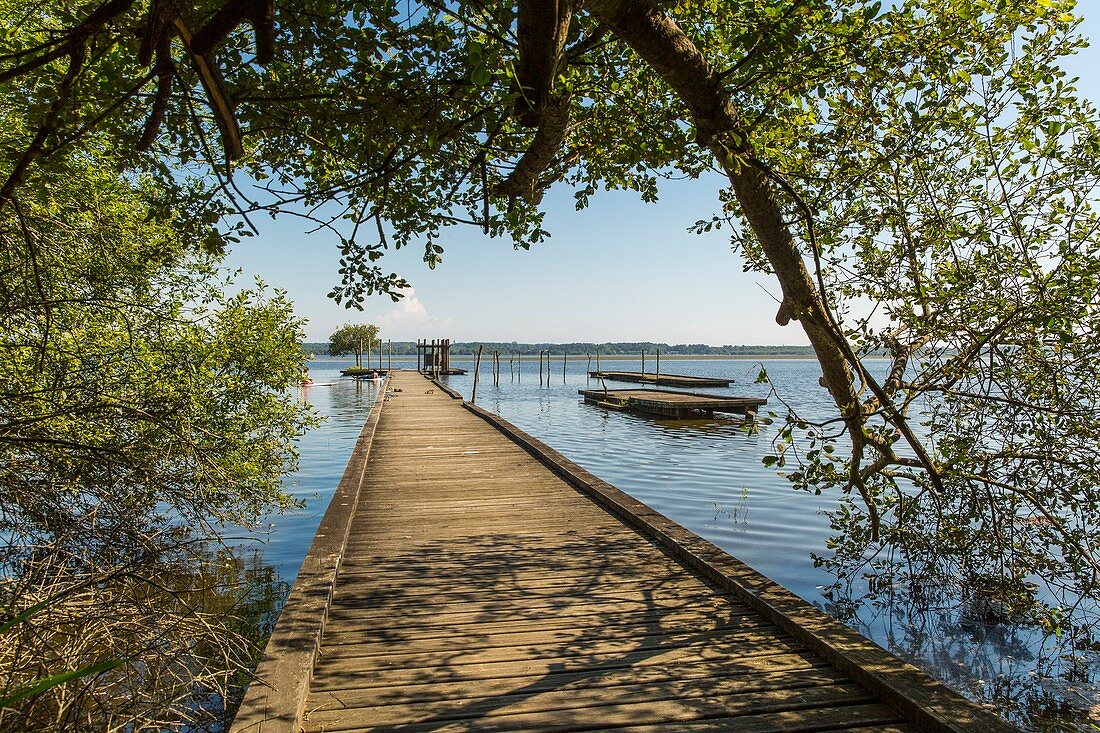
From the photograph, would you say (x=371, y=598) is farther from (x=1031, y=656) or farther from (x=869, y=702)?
(x=1031, y=656)

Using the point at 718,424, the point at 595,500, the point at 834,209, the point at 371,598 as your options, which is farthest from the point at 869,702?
the point at 718,424

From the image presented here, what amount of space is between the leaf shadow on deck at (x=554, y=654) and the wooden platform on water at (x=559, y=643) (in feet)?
0.03

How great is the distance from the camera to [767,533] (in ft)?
32.5

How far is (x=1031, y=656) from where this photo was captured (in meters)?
6.02

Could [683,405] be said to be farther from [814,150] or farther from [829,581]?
[814,150]

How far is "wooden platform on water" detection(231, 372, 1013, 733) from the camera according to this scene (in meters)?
2.79

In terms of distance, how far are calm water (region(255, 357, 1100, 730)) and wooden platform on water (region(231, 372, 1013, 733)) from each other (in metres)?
1.43

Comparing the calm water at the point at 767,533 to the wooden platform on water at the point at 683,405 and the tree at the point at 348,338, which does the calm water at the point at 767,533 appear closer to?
the wooden platform on water at the point at 683,405

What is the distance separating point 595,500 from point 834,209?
344 cm

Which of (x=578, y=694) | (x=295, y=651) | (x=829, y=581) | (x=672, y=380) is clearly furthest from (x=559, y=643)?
(x=672, y=380)

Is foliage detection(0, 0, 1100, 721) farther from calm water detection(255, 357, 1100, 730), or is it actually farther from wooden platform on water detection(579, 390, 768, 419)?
wooden platform on water detection(579, 390, 768, 419)

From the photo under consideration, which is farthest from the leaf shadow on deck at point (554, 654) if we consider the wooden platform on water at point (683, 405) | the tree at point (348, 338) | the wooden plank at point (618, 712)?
the tree at point (348, 338)

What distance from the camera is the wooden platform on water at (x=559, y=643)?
9.16 feet

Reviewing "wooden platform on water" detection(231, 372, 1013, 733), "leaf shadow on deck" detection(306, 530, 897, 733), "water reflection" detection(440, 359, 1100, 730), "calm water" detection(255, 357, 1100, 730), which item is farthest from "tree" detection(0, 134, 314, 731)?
"water reflection" detection(440, 359, 1100, 730)
